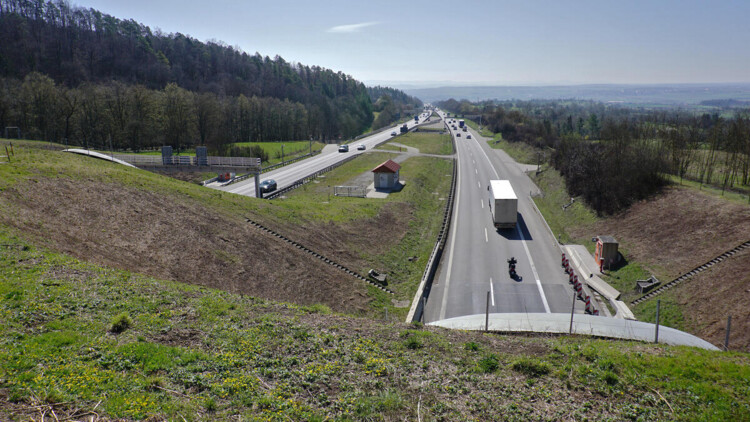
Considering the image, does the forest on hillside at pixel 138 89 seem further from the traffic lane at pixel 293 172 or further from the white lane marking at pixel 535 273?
the white lane marking at pixel 535 273

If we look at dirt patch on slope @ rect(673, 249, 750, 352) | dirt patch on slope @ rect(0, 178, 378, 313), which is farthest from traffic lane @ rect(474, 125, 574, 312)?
dirt patch on slope @ rect(0, 178, 378, 313)

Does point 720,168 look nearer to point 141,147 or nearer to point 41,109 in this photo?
point 141,147

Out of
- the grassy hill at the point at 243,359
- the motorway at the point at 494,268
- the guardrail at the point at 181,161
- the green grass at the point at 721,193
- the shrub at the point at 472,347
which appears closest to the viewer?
the grassy hill at the point at 243,359

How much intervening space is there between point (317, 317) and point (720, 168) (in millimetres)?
54739

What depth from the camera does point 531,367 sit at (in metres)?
12.5

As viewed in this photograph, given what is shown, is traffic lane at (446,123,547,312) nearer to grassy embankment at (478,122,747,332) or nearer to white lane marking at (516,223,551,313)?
white lane marking at (516,223,551,313)

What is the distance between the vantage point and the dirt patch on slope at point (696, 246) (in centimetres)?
2086

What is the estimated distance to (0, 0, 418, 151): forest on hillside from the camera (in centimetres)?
6519

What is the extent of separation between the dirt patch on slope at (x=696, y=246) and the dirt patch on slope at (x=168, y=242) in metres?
17.1

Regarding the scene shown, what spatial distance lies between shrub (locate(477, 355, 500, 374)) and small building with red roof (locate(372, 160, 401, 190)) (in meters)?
39.5

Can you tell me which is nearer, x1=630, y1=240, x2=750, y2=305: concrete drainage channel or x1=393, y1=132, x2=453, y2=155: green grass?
x1=630, y1=240, x2=750, y2=305: concrete drainage channel

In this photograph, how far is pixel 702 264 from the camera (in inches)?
993

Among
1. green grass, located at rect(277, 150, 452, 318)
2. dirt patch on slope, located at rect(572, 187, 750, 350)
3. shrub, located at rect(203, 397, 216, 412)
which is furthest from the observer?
green grass, located at rect(277, 150, 452, 318)

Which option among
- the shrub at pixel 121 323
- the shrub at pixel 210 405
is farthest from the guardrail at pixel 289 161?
the shrub at pixel 210 405
